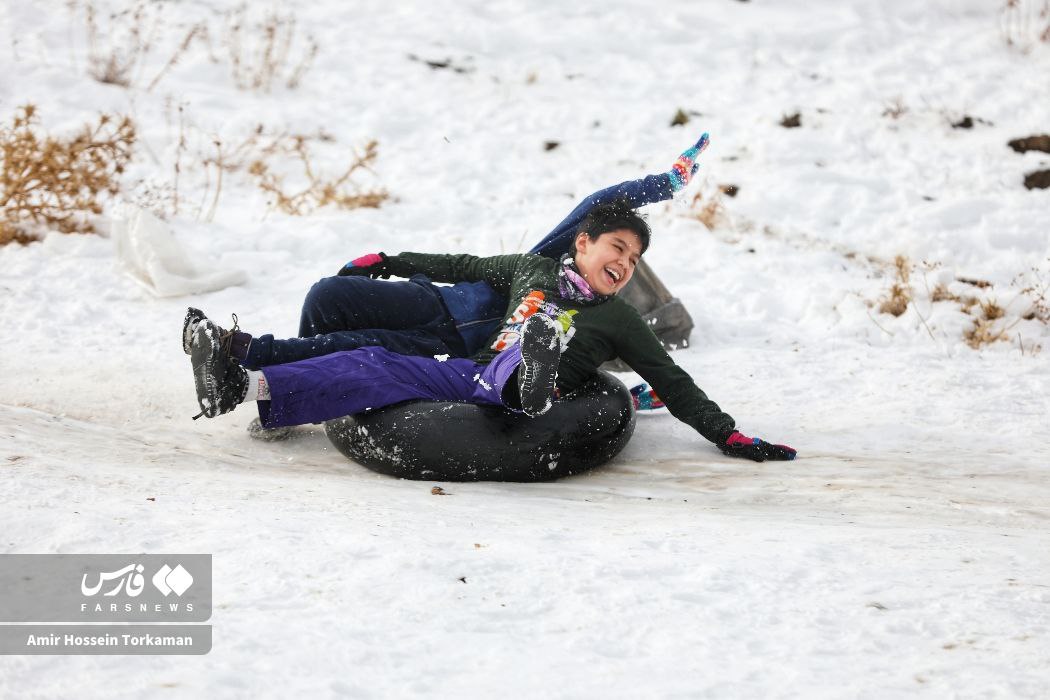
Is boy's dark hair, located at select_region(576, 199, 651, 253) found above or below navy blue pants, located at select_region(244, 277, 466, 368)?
above

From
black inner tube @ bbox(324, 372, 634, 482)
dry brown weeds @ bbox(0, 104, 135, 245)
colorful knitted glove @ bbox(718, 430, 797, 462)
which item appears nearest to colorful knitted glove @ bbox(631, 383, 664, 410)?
colorful knitted glove @ bbox(718, 430, 797, 462)

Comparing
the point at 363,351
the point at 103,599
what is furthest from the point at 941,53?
the point at 103,599

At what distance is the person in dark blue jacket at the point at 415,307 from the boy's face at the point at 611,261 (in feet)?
1.19

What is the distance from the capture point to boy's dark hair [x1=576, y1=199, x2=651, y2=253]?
377 cm

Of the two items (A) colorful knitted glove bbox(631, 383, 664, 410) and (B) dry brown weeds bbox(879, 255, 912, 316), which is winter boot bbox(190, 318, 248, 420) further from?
(B) dry brown weeds bbox(879, 255, 912, 316)

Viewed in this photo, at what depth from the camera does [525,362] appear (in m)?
3.11

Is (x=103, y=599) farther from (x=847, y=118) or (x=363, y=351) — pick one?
(x=847, y=118)

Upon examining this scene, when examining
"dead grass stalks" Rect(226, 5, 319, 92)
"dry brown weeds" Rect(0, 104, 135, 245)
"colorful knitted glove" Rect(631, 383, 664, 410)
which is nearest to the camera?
"colorful knitted glove" Rect(631, 383, 664, 410)

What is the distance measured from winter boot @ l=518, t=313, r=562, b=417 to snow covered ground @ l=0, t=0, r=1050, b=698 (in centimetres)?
32

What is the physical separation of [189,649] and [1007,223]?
574cm

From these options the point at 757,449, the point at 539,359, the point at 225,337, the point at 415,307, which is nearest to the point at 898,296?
the point at 757,449

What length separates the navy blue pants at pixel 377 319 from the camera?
A: 389 cm

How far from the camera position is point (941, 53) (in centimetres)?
805

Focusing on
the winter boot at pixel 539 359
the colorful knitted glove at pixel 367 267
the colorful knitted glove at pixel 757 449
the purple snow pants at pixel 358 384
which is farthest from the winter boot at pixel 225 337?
the colorful knitted glove at pixel 757 449
